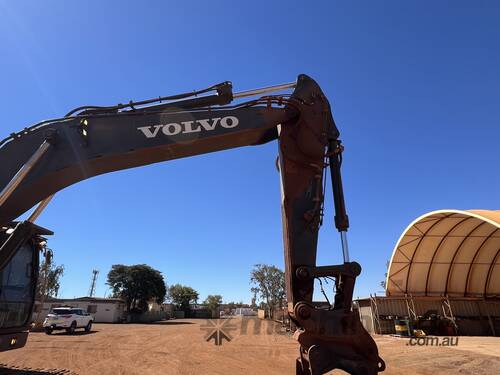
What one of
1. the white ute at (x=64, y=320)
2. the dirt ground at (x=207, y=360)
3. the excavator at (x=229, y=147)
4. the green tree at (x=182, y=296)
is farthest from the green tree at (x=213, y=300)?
the excavator at (x=229, y=147)

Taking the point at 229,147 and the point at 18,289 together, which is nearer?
the point at 229,147

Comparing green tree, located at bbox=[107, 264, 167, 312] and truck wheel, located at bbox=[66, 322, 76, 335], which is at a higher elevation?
green tree, located at bbox=[107, 264, 167, 312]

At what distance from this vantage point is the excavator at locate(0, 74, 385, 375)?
446 centimetres

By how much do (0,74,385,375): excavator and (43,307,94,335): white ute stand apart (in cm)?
1978

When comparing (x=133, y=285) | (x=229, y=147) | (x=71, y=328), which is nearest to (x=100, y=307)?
(x=133, y=285)

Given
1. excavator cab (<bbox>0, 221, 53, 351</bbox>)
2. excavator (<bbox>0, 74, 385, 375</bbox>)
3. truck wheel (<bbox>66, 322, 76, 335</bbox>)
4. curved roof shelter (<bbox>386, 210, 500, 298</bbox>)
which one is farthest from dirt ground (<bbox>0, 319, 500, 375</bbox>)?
truck wheel (<bbox>66, 322, 76, 335</bbox>)

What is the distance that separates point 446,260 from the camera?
2397 cm

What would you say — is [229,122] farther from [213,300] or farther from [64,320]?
[213,300]

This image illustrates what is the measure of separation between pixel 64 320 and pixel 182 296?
60579 mm

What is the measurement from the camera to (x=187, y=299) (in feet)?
265

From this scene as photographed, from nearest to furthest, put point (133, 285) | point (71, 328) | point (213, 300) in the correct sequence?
point (71, 328) → point (133, 285) → point (213, 300)

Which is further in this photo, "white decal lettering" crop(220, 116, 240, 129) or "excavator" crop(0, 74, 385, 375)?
"white decal lettering" crop(220, 116, 240, 129)

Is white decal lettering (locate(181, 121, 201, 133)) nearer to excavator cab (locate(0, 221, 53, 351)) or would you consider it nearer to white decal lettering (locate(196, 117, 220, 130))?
white decal lettering (locate(196, 117, 220, 130))

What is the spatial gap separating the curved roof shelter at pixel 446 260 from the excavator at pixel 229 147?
1839 cm
